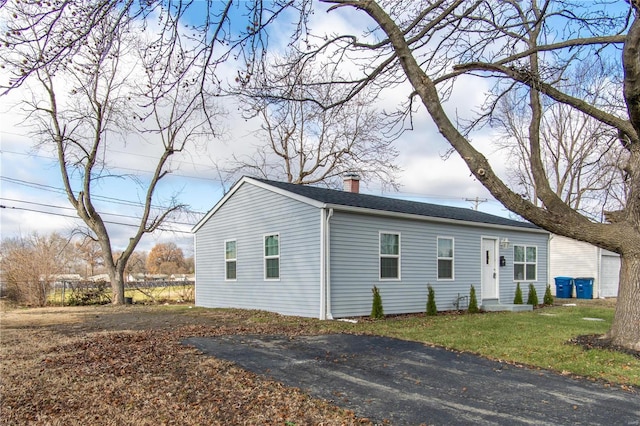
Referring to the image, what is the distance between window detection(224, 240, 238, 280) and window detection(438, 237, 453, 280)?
20.9 feet

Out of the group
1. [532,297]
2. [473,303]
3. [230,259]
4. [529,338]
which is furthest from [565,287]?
[230,259]

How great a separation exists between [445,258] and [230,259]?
22.4 ft

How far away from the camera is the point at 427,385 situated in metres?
5.54

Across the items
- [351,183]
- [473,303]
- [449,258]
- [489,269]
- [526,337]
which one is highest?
[351,183]

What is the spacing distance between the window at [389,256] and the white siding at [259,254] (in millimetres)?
2127

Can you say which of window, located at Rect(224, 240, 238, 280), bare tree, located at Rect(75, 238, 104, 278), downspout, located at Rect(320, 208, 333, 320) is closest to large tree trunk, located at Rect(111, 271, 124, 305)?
bare tree, located at Rect(75, 238, 104, 278)

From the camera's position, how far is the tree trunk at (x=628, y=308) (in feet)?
23.9

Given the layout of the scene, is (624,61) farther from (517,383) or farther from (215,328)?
(215,328)

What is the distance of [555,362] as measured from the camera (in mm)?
6699

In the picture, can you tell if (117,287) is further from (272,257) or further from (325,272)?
(325,272)

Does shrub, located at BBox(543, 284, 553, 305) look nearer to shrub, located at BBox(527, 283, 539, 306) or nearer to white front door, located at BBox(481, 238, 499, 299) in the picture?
shrub, located at BBox(527, 283, 539, 306)

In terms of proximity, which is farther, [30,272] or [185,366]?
[30,272]

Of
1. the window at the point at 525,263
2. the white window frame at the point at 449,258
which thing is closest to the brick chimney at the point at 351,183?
the white window frame at the point at 449,258

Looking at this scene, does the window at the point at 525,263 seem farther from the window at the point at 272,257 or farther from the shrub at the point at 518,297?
the window at the point at 272,257
